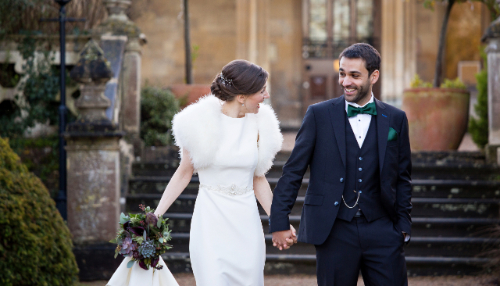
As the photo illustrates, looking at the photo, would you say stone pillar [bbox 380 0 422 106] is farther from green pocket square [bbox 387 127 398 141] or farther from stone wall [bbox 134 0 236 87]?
green pocket square [bbox 387 127 398 141]

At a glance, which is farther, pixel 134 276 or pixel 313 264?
pixel 313 264

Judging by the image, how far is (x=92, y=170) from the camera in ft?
19.3

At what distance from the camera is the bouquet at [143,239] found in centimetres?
326

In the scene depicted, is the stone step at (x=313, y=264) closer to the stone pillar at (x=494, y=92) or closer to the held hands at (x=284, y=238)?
the stone pillar at (x=494, y=92)

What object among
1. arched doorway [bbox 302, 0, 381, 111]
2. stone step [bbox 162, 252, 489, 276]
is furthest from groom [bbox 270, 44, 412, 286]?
arched doorway [bbox 302, 0, 381, 111]

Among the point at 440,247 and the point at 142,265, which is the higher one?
the point at 142,265

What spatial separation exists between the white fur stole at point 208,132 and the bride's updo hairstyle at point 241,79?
16cm

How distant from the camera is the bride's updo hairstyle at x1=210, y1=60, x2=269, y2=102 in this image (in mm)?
3455

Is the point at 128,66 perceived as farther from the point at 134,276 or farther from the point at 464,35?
the point at 464,35

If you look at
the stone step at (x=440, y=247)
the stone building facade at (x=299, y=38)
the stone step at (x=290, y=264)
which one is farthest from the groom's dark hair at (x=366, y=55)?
the stone building facade at (x=299, y=38)

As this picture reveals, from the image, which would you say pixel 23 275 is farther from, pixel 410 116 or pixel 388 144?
pixel 410 116

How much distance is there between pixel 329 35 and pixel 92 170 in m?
10.8

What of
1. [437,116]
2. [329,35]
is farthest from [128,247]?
[329,35]

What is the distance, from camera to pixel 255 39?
14.3 m
